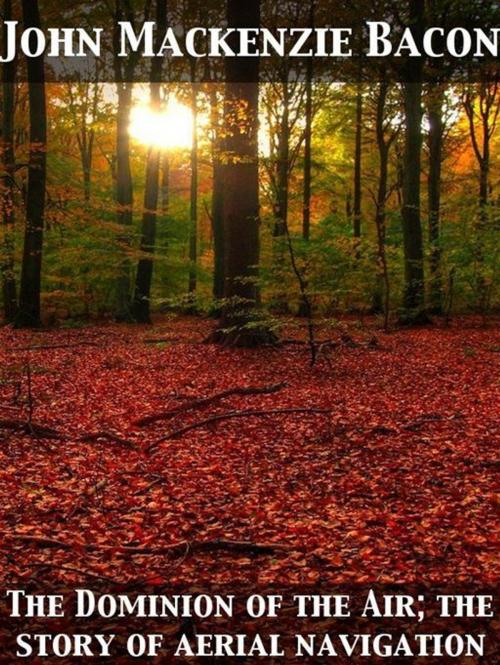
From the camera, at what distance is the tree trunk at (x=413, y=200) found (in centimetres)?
1498

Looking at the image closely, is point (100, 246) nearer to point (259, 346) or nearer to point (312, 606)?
point (259, 346)

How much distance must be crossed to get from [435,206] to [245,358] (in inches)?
454

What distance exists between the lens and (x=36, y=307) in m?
16.0

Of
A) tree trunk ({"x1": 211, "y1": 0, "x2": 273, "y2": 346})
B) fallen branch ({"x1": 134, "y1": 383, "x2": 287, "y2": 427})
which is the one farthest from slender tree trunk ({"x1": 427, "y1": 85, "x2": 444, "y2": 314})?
fallen branch ({"x1": 134, "y1": 383, "x2": 287, "y2": 427})

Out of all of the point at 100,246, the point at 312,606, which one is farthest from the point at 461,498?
the point at 100,246

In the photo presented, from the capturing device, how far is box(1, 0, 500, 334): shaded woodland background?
11555 millimetres

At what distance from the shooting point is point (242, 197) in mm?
11445

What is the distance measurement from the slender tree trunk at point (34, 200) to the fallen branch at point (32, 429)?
9.42 meters

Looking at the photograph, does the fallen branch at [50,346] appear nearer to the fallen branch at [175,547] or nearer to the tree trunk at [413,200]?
the tree trunk at [413,200]

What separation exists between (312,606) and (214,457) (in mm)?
2968

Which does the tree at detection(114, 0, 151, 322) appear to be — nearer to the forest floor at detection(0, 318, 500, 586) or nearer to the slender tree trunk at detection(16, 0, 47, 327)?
the slender tree trunk at detection(16, 0, 47, 327)

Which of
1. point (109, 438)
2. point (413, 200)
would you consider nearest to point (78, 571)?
point (109, 438)

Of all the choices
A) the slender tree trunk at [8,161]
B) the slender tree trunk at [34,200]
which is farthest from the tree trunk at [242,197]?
the slender tree trunk at [8,161]

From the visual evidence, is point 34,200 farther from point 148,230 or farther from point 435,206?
point 435,206
